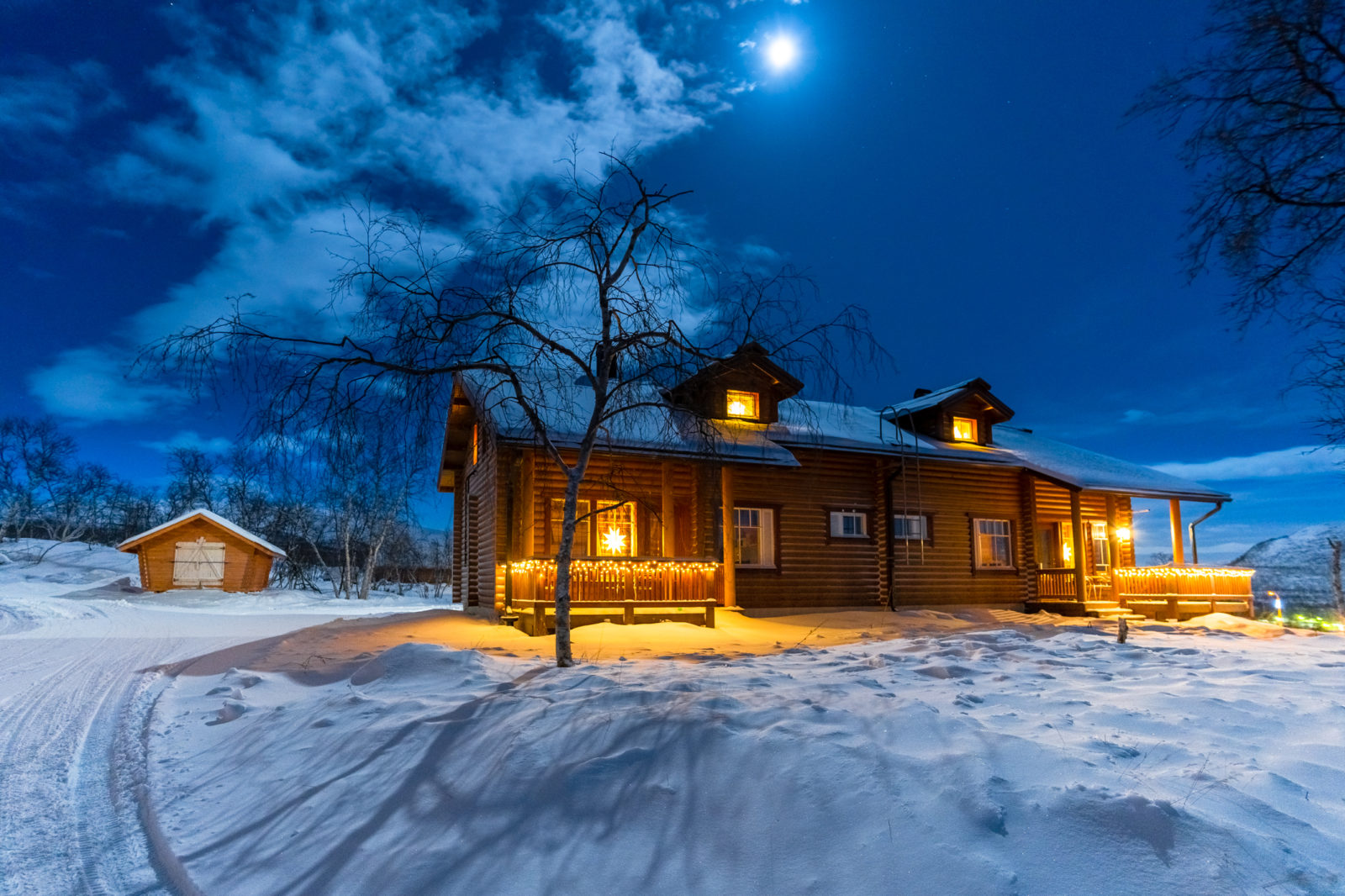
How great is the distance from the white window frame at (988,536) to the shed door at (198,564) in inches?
1169

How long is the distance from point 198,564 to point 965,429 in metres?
30.5

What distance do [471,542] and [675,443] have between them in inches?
386

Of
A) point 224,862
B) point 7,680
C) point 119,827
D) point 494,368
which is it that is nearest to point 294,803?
point 224,862

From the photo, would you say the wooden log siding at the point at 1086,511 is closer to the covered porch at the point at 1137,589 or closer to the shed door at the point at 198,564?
the covered porch at the point at 1137,589

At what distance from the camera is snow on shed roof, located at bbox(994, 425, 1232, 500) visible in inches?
806

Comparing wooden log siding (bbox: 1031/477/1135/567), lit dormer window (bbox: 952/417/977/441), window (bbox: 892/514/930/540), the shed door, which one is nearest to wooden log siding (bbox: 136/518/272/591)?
the shed door

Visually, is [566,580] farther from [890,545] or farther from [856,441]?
[890,545]

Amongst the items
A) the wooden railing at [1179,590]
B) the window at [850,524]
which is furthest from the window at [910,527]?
the wooden railing at [1179,590]

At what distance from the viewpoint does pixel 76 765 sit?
6203 millimetres

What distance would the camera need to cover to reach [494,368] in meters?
8.27

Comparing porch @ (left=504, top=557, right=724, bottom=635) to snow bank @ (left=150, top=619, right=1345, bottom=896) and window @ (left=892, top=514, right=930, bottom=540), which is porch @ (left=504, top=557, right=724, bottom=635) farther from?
window @ (left=892, top=514, right=930, bottom=540)

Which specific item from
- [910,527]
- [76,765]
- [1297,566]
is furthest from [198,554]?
[1297,566]

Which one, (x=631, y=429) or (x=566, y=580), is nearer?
(x=566, y=580)

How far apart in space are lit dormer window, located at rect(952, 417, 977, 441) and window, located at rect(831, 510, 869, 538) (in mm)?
4685
